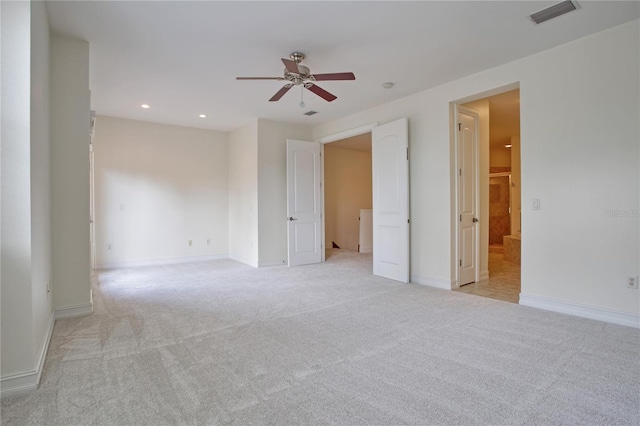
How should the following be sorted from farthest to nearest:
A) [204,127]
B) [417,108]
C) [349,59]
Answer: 1. [204,127]
2. [417,108]
3. [349,59]

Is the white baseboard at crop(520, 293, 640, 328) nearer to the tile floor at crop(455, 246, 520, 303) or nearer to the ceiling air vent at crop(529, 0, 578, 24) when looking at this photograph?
the tile floor at crop(455, 246, 520, 303)

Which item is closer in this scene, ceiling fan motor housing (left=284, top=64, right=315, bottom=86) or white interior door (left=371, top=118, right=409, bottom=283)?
ceiling fan motor housing (left=284, top=64, right=315, bottom=86)

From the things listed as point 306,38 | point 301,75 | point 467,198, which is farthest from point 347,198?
point 306,38

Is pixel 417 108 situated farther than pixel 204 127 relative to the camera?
No

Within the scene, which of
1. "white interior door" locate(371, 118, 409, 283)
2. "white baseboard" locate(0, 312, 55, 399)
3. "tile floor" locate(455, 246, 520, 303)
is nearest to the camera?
"white baseboard" locate(0, 312, 55, 399)

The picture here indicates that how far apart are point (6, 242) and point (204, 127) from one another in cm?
524

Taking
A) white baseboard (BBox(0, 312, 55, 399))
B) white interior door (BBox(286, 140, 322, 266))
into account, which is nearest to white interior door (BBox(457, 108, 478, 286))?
white interior door (BBox(286, 140, 322, 266))

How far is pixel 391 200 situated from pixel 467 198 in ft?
3.48

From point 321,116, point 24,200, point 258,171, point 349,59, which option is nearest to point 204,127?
point 258,171

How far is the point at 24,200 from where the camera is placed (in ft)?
6.47

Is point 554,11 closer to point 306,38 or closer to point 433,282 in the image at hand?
point 306,38

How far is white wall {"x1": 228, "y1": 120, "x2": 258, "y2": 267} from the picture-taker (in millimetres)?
6145

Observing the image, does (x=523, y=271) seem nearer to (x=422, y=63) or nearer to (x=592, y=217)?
(x=592, y=217)

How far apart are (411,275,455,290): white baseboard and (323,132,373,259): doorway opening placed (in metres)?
3.33
